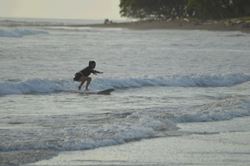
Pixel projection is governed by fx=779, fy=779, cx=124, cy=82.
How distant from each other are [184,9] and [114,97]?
310 ft

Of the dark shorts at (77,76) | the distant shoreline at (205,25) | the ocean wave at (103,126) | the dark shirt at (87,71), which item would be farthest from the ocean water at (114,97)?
the distant shoreline at (205,25)

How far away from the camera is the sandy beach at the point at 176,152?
11.0 m

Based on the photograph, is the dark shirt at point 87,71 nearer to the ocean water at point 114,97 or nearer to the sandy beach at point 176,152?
the ocean water at point 114,97

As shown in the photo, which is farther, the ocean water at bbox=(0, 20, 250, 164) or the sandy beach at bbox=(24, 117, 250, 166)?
the ocean water at bbox=(0, 20, 250, 164)

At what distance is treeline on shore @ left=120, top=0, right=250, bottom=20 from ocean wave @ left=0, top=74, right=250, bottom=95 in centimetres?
6829

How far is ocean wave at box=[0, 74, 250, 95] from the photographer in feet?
71.5

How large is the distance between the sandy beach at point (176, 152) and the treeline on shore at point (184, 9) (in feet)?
269

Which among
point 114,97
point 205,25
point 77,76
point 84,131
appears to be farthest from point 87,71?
point 205,25

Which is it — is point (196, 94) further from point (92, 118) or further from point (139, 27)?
point (139, 27)

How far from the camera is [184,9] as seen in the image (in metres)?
114

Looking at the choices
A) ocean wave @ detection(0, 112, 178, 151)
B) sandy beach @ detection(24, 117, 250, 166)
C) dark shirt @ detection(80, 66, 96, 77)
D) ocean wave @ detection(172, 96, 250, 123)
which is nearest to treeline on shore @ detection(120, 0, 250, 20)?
dark shirt @ detection(80, 66, 96, 77)

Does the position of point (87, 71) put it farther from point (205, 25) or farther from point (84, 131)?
point (205, 25)

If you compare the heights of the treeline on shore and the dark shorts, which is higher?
the dark shorts

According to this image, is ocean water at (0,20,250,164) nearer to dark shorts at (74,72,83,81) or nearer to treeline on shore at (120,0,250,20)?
dark shorts at (74,72,83,81)
